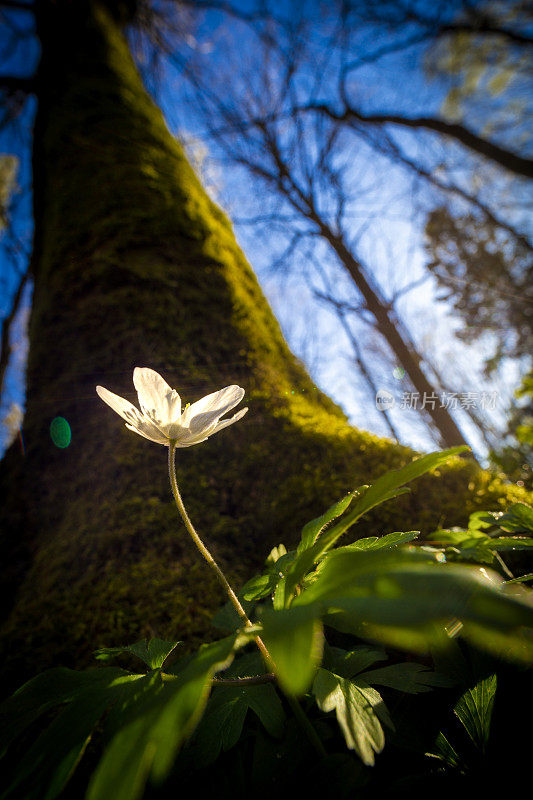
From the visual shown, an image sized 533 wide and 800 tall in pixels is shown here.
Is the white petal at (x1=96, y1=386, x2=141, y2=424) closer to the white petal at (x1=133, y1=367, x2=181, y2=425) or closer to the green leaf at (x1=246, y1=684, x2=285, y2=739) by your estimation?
the white petal at (x1=133, y1=367, x2=181, y2=425)

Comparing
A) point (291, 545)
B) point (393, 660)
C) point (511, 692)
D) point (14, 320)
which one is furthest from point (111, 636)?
point (14, 320)

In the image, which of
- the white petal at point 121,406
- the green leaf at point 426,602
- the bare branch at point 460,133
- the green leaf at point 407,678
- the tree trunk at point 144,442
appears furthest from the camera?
the bare branch at point 460,133

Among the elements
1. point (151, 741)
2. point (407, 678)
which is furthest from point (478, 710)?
point (151, 741)

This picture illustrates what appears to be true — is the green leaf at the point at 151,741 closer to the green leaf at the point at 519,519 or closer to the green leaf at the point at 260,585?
the green leaf at the point at 260,585

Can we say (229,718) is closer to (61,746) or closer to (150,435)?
(61,746)

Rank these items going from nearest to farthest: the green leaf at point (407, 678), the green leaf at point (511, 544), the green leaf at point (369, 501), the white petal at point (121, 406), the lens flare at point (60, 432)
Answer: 1. the green leaf at point (369, 501)
2. the green leaf at point (407, 678)
3. the green leaf at point (511, 544)
4. the white petal at point (121, 406)
5. the lens flare at point (60, 432)

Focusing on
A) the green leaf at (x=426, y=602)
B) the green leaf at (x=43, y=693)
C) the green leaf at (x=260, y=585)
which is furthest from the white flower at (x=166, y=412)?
the green leaf at (x=426, y=602)

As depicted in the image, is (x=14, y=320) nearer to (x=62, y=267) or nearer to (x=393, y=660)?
(x=62, y=267)
